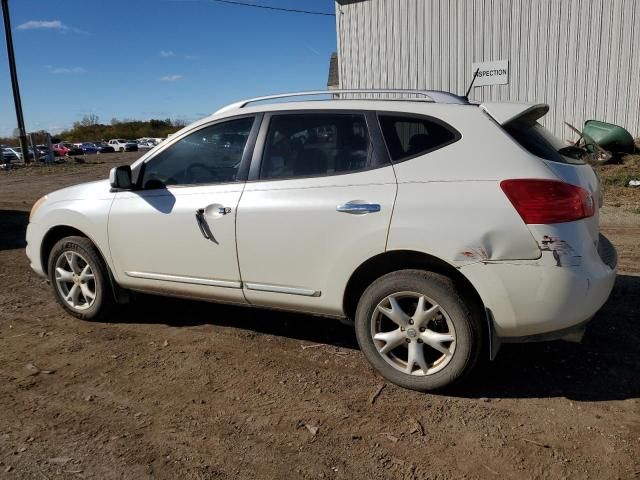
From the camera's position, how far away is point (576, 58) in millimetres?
12938

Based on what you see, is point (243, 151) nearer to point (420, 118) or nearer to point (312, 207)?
point (312, 207)

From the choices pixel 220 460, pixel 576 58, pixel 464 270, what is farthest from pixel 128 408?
pixel 576 58

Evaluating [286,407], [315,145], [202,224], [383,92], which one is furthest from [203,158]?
[286,407]

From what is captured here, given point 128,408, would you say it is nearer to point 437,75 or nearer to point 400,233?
point 400,233

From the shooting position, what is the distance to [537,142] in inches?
126

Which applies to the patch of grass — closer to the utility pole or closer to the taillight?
the taillight

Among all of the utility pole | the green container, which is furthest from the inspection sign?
the utility pole

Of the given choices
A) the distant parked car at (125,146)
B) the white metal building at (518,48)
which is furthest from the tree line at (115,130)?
the white metal building at (518,48)

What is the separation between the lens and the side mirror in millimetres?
4113

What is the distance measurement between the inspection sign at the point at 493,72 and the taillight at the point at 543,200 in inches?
465

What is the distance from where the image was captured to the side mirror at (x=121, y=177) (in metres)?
4.11

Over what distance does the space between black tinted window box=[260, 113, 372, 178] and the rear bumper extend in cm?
102

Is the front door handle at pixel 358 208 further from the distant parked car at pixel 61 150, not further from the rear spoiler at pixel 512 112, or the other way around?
the distant parked car at pixel 61 150

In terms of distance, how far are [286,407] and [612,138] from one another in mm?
11462
